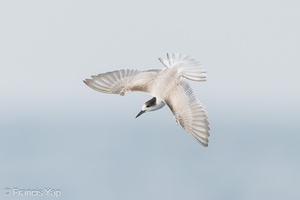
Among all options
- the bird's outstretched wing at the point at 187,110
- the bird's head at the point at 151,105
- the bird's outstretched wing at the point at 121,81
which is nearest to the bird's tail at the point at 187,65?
the bird's outstretched wing at the point at 187,110

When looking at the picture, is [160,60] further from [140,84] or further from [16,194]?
[16,194]

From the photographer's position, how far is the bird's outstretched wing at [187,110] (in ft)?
64.4

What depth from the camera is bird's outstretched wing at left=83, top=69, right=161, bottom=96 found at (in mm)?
21594

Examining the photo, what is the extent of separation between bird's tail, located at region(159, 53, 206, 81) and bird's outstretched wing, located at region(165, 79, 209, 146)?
27cm

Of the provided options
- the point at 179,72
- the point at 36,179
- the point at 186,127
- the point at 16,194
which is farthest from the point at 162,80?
the point at 36,179

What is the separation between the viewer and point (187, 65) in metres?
21.1

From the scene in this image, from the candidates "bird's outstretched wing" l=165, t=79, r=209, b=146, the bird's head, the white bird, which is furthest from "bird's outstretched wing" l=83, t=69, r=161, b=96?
"bird's outstretched wing" l=165, t=79, r=209, b=146

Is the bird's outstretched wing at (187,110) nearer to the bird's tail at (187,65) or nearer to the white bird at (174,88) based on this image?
the white bird at (174,88)

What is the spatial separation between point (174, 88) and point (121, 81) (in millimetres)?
2165

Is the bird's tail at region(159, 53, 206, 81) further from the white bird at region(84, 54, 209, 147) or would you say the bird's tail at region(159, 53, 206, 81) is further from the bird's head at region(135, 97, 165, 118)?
the bird's head at region(135, 97, 165, 118)

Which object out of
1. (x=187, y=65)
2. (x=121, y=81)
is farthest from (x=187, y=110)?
(x=121, y=81)

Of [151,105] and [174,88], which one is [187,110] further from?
[151,105]

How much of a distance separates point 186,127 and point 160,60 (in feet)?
9.51

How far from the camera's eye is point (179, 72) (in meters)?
21.0
